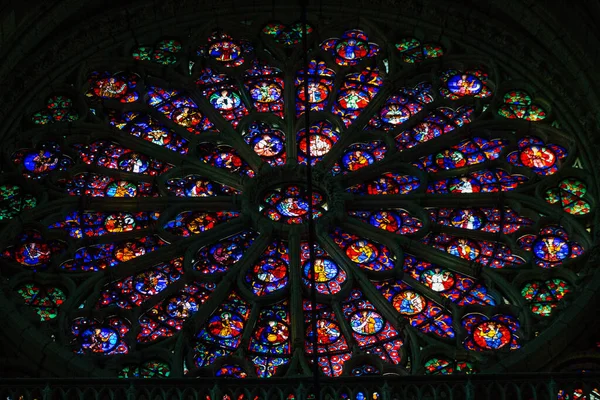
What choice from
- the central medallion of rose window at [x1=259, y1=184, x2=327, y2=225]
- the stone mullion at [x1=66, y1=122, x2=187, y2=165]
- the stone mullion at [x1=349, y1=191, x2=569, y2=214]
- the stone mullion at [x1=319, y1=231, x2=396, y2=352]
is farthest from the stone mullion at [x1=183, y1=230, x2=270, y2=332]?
the stone mullion at [x1=66, y1=122, x2=187, y2=165]

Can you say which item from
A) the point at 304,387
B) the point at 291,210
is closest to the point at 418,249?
the point at 291,210

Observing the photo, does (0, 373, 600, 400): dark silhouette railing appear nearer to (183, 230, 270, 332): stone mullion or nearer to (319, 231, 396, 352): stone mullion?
(319, 231, 396, 352): stone mullion

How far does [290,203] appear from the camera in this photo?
795 inches

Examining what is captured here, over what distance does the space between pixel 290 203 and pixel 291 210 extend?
13 centimetres

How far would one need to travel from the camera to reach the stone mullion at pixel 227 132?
20.7 m

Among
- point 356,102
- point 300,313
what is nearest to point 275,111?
point 356,102

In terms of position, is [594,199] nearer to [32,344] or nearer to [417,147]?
[417,147]

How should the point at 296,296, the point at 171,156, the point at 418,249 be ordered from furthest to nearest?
the point at 171,156, the point at 418,249, the point at 296,296

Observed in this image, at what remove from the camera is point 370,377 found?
Result: 55.5 feet

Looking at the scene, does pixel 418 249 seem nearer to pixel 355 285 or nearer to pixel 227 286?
pixel 355 285

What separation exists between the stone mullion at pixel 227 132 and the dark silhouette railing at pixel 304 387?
13.8 feet

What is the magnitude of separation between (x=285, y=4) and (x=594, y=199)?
212 inches

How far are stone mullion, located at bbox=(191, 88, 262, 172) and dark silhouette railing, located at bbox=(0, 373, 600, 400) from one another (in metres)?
4.21

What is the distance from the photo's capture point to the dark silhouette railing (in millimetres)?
16797
